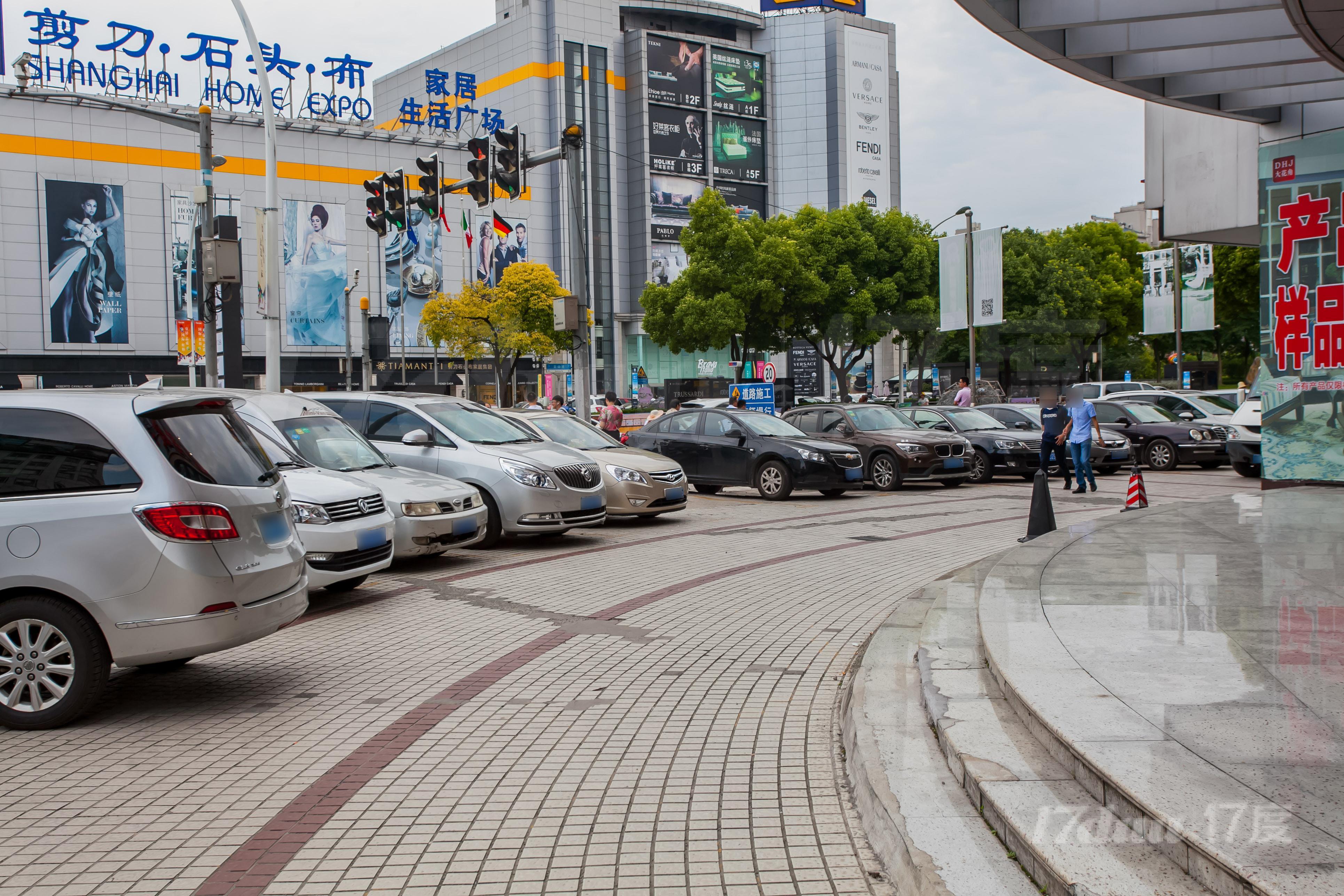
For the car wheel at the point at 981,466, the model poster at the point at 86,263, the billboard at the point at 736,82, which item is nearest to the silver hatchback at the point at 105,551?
the car wheel at the point at 981,466

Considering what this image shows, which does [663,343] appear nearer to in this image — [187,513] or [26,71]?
[26,71]

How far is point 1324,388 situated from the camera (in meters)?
14.1

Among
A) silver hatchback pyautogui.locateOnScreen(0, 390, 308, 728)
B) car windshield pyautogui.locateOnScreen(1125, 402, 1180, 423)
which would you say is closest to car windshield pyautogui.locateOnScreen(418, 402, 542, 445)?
silver hatchback pyautogui.locateOnScreen(0, 390, 308, 728)

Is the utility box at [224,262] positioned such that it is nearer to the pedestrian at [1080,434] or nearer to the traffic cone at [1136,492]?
the traffic cone at [1136,492]

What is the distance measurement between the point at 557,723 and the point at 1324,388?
493 inches

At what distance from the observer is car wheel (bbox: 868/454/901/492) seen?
19797 mm

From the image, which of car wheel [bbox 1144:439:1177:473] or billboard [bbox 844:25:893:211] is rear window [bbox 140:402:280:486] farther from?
billboard [bbox 844:25:893:211]

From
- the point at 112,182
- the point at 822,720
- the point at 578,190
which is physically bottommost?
the point at 822,720

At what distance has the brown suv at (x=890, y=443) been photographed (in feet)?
64.9

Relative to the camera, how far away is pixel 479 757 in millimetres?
5094

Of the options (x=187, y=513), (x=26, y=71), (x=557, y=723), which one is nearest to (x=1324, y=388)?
(x=557, y=723)

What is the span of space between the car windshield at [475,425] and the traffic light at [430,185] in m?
4.45

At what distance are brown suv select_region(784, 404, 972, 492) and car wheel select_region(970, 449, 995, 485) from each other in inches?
10.4

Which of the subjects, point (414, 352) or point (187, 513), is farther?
point (414, 352)
